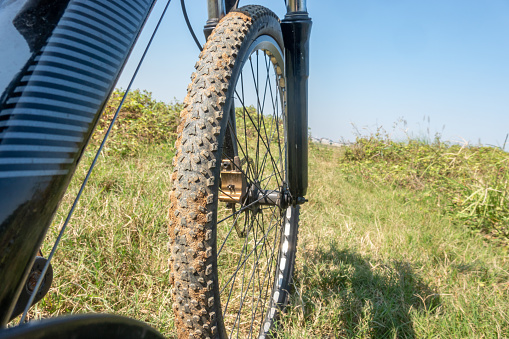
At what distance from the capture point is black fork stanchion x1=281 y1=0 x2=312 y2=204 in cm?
159

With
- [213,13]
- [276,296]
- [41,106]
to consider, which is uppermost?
[213,13]

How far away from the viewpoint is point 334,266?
2.08m

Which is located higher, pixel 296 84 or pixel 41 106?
pixel 296 84

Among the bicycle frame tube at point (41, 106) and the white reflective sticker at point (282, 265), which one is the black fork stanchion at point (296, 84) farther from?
the bicycle frame tube at point (41, 106)

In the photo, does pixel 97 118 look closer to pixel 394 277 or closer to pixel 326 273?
pixel 326 273

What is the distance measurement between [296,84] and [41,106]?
1293 millimetres

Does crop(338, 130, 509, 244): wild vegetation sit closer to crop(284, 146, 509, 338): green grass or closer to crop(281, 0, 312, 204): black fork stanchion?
crop(284, 146, 509, 338): green grass

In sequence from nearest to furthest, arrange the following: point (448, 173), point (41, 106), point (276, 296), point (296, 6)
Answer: point (41, 106), point (296, 6), point (276, 296), point (448, 173)

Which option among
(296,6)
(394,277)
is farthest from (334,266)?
(296,6)

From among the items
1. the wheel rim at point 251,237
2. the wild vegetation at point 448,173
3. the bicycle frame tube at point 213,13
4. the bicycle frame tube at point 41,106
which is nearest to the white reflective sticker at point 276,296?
the wheel rim at point 251,237

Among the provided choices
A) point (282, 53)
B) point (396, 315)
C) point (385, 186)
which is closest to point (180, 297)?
point (282, 53)

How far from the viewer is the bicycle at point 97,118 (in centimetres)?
45

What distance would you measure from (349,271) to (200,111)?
1.45 metres

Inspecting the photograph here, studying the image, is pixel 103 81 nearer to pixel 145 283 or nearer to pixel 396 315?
pixel 145 283
